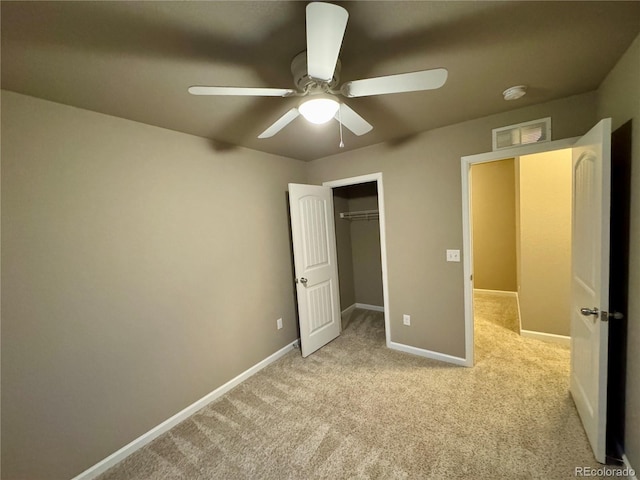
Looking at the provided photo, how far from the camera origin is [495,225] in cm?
458

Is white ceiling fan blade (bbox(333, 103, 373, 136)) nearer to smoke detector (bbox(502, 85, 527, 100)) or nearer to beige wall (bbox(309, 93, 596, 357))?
smoke detector (bbox(502, 85, 527, 100))

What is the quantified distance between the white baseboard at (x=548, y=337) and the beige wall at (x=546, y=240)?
0.04 meters

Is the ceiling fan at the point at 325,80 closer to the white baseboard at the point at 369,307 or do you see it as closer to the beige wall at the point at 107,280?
the beige wall at the point at 107,280

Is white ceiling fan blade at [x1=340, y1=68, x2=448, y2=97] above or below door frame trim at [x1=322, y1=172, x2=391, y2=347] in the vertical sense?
above

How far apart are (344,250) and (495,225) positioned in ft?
9.22

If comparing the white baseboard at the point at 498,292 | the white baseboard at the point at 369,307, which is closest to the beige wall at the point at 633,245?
the white baseboard at the point at 369,307

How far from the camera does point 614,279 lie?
5.30 feet

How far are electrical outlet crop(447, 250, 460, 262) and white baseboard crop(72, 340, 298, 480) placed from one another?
7.08 ft

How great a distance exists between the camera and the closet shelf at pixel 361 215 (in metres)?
4.08

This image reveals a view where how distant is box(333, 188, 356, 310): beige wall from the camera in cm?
412

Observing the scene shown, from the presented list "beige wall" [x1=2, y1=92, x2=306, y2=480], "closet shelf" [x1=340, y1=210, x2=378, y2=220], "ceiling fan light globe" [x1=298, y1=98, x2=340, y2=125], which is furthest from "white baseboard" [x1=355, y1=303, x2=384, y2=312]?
"ceiling fan light globe" [x1=298, y1=98, x2=340, y2=125]

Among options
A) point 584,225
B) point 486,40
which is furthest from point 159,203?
point 584,225

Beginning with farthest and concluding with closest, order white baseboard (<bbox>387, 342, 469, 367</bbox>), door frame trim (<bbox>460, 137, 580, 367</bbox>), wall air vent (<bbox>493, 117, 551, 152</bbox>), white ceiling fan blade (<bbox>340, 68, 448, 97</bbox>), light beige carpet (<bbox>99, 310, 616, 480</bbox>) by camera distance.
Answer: white baseboard (<bbox>387, 342, 469, 367</bbox>) < door frame trim (<bbox>460, 137, 580, 367</bbox>) < wall air vent (<bbox>493, 117, 551, 152</bbox>) < light beige carpet (<bbox>99, 310, 616, 480</bbox>) < white ceiling fan blade (<bbox>340, 68, 448, 97</bbox>)

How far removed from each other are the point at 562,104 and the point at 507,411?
2.37 metres
